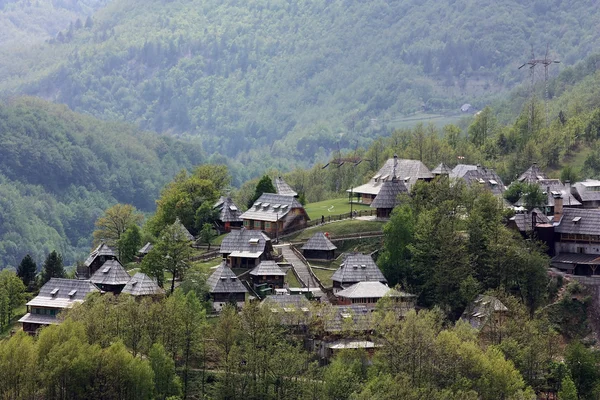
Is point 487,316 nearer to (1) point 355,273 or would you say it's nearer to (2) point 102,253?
(1) point 355,273

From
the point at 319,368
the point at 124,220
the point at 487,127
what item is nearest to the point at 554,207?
the point at 319,368

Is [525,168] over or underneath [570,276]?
over

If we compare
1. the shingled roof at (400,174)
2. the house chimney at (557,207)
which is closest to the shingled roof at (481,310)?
the house chimney at (557,207)

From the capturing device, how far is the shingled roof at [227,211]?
Answer: 435 feet

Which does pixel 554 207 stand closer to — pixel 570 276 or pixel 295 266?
pixel 570 276

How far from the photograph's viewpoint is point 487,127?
18700 centimetres

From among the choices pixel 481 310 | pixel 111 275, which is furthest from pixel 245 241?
pixel 481 310

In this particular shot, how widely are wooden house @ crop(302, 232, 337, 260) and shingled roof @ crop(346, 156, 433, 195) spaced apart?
18636mm

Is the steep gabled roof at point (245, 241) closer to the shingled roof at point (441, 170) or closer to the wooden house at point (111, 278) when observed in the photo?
the wooden house at point (111, 278)

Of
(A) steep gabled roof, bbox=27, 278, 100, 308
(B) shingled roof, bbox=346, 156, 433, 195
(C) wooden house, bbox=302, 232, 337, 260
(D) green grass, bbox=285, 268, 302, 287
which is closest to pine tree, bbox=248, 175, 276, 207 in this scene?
(B) shingled roof, bbox=346, 156, 433, 195

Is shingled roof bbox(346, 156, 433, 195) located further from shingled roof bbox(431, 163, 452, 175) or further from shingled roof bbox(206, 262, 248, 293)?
shingled roof bbox(206, 262, 248, 293)

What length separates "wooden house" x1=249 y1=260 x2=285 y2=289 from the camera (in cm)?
11338

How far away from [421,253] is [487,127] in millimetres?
75733

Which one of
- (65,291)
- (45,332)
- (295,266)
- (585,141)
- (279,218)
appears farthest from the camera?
(585,141)
